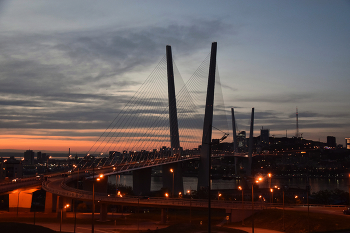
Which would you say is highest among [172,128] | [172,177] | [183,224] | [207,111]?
[207,111]

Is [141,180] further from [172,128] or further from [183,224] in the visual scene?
[183,224]

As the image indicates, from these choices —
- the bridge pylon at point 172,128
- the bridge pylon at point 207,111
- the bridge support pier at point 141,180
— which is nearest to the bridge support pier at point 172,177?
the bridge pylon at point 172,128

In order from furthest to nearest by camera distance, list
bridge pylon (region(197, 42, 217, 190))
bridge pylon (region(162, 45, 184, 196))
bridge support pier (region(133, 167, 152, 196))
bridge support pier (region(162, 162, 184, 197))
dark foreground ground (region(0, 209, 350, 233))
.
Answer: bridge pylon (region(162, 45, 184, 196))
bridge pylon (region(197, 42, 217, 190))
bridge support pier (region(162, 162, 184, 197))
bridge support pier (region(133, 167, 152, 196))
dark foreground ground (region(0, 209, 350, 233))

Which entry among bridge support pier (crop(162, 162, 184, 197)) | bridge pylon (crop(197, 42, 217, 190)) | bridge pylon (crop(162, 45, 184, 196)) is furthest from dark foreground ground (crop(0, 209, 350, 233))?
bridge pylon (crop(197, 42, 217, 190))

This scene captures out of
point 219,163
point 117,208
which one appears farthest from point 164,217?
point 219,163

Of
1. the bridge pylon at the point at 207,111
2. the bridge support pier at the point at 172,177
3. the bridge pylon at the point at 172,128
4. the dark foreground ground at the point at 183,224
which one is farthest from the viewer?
the bridge pylon at the point at 172,128

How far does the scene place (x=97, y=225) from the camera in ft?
95.3

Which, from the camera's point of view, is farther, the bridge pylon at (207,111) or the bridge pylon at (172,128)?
the bridge pylon at (172,128)

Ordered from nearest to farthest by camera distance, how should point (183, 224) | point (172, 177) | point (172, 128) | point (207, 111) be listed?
point (183, 224), point (207, 111), point (172, 177), point (172, 128)

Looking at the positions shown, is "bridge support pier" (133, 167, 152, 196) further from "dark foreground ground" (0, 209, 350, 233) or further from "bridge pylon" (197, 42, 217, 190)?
"dark foreground ground" (0, 209, 350, 233)

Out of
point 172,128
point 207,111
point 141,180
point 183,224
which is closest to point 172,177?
point 141,180

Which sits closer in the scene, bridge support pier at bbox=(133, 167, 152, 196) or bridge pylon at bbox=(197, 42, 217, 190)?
bridge support pier at bbox=(133, 167, 152, 196)

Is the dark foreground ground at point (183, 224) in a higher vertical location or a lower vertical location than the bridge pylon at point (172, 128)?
lower

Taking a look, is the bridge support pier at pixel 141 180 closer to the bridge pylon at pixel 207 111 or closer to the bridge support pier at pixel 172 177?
the bridge support pier at pixel 172 177
